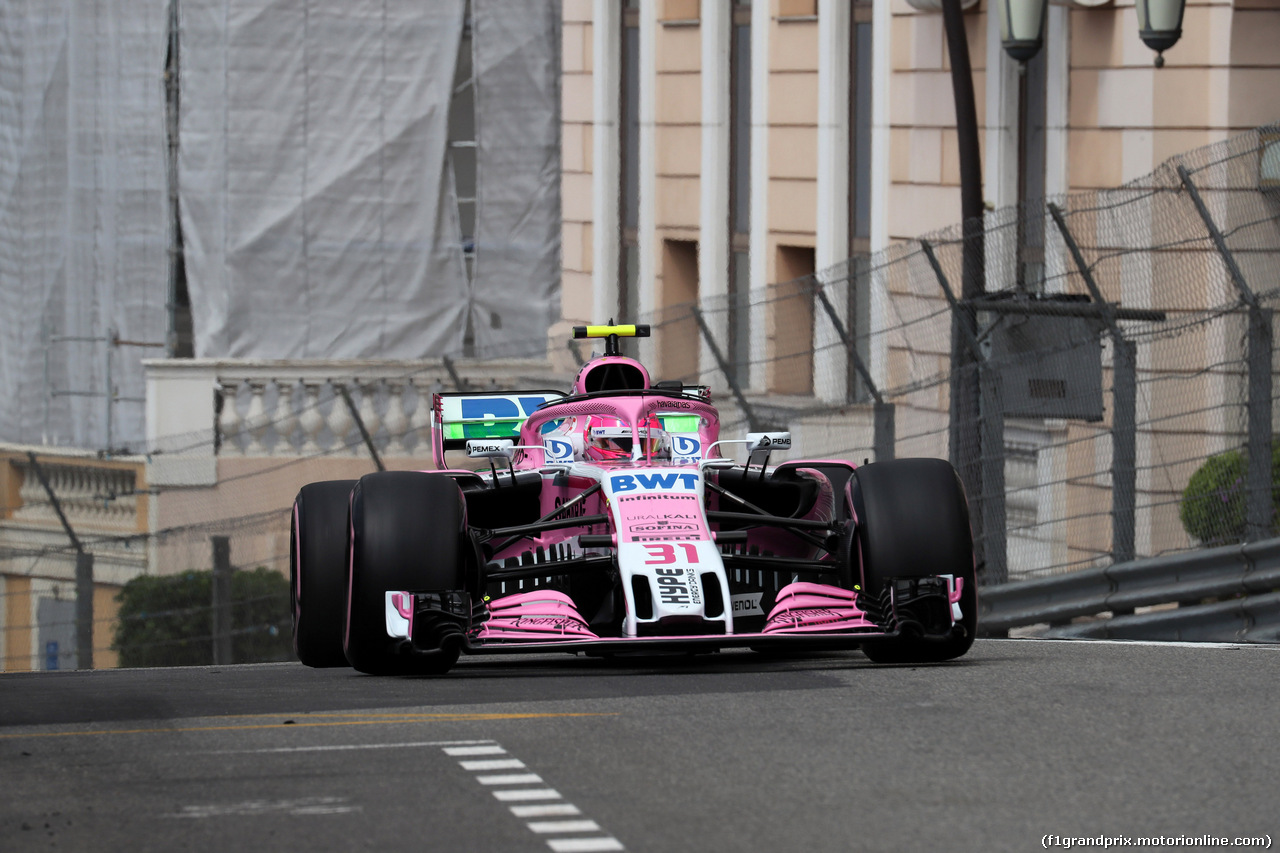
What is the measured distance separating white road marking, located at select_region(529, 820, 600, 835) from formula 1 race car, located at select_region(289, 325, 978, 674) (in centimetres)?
297

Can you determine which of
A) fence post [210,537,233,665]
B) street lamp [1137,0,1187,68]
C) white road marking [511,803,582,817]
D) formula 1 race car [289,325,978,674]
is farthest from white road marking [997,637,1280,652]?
fence post [210,537,233,665]

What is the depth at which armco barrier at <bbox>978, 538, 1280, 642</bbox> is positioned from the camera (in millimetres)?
12031

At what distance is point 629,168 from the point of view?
2708 cm

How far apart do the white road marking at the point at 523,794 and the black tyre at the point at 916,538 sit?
3354mm

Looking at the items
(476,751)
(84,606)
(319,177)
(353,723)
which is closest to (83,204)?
(319,177)

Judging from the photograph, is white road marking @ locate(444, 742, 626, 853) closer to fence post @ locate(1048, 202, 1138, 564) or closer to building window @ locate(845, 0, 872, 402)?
fence post @ locate(1048, 202, 1138, 564)

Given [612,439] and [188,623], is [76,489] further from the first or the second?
[612,439]

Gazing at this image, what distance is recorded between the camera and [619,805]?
681 cm

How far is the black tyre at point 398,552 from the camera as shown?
31.9ft

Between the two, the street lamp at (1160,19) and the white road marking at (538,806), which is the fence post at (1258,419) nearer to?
the street lamp at (1160,19)

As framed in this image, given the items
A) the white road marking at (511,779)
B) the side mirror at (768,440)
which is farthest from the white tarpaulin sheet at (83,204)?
the white road marking at (511,779)

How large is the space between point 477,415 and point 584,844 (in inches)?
254

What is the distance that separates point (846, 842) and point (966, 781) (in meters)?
0.84

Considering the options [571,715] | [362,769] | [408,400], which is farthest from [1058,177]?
[362,769]
